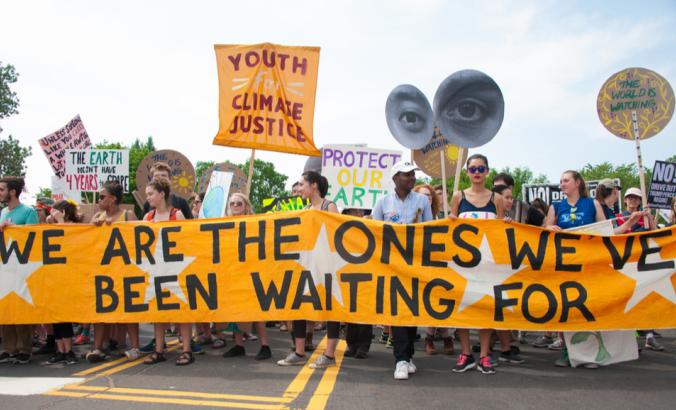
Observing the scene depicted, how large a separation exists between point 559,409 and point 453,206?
218 centimetres

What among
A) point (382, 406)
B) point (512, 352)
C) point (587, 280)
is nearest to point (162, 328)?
point (382, 406)

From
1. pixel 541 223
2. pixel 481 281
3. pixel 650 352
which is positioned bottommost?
pixel 650 352

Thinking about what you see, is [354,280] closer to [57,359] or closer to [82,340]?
[57,359]

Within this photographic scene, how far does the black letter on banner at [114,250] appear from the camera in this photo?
18.8 feet

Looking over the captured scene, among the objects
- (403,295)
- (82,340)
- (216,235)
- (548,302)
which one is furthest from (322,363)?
(82,340)

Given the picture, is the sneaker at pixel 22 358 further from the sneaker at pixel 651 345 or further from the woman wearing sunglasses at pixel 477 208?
the sneaker at pixel 651 345

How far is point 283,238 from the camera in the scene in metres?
5.48

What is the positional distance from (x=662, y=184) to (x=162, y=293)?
31.5 ft

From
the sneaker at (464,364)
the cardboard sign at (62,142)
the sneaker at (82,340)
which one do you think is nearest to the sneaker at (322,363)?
the sneaker at (464,364)

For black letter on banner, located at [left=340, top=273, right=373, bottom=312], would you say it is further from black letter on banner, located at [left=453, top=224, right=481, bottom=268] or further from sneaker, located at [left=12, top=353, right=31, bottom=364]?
sneaker, located at [left=12, top=353, right=31, bottom=364]

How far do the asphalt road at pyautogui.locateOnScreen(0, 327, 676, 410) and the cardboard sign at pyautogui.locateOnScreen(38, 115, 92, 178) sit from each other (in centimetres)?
862

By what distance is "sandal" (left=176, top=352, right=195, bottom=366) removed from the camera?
5391 mm

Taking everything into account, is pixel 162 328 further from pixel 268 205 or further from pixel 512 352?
pixel 268 205

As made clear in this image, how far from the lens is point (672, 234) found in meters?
5.32
